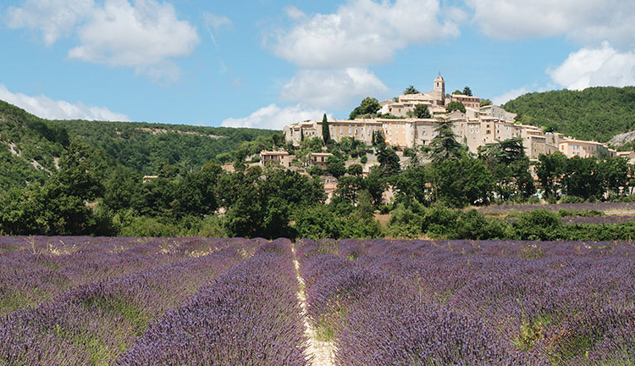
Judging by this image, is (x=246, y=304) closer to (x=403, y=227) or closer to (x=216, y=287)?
(x=216, y=287)

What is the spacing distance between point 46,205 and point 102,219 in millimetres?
3157

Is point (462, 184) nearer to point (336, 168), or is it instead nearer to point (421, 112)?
point (336, 168)

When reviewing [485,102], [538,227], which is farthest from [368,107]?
[538,227]

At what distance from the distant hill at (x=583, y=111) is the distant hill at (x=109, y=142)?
81.5 m

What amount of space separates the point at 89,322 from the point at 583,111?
155m

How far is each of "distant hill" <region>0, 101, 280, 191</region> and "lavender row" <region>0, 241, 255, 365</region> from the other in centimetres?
5517

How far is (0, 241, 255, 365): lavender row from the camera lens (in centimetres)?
278

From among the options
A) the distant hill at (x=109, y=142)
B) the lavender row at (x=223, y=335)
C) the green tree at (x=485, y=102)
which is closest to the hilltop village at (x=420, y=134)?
the green tree at (x=485, y=102)

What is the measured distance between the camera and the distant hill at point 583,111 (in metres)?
121

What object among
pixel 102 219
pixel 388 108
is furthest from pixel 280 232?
pixel 388 108

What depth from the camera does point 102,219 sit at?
27547mm

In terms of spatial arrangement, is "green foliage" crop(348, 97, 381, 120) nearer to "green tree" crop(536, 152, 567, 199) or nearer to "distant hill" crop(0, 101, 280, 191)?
"distant hill" crop(0, 101, 280, 191)

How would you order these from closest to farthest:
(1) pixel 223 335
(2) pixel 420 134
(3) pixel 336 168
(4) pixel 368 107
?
(1) pixel 223 335
(3) pixel 336 168
(2) pixel 420 134
(4) pixel 368 107

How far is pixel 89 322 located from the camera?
142 inches
